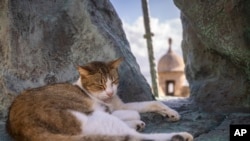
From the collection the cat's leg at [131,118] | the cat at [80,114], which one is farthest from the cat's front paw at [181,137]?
the cat's leg at [131,118]

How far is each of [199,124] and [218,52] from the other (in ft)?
3.42

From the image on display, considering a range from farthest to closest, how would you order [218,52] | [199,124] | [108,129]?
1. [218,52]
2. [199,124]
3. [108,129]

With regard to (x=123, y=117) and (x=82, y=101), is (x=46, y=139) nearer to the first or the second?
(x=82, y=101)

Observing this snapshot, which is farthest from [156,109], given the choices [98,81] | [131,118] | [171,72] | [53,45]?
[171,72]

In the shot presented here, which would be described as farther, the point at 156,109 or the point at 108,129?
the point at 156,109

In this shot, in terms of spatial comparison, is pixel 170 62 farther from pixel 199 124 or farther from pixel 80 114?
pixel 80 114

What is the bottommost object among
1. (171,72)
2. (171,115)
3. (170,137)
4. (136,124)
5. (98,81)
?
(170,137)

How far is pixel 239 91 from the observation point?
4539 millimetres

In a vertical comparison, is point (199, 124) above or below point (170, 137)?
above

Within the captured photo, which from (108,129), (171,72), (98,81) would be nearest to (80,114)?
(108,129)

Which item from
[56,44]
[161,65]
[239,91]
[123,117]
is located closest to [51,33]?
[56,44]

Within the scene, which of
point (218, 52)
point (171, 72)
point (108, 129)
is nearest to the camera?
point (108, 129)

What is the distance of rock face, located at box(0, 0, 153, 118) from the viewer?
4.47 metres

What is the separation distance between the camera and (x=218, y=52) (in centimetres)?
464
